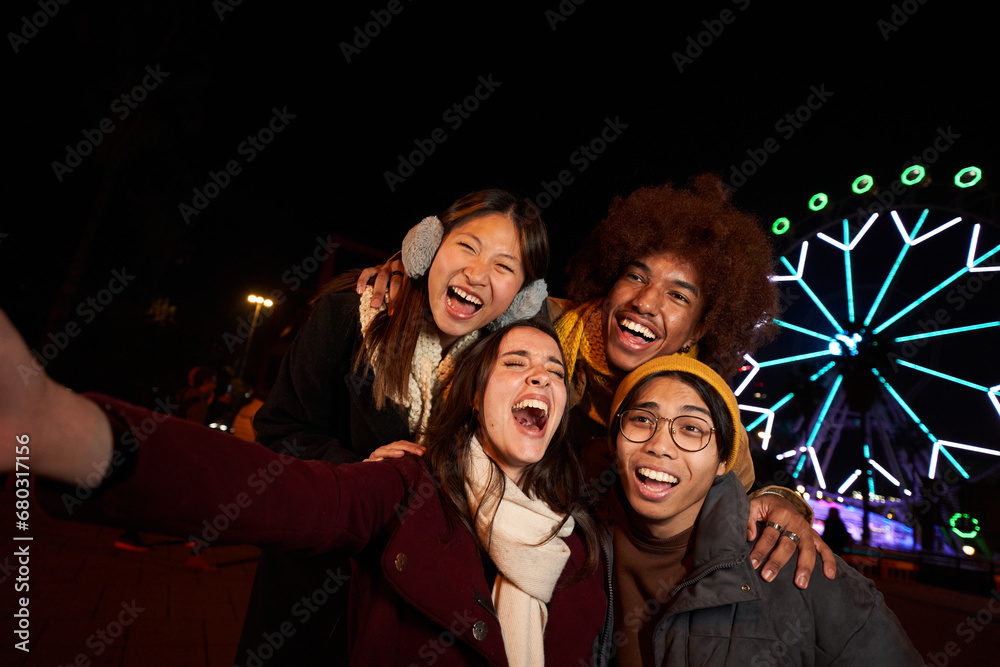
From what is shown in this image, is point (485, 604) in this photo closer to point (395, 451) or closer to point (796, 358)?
point (395, 451)

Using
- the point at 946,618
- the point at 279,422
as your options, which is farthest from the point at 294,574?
the point at 946,618

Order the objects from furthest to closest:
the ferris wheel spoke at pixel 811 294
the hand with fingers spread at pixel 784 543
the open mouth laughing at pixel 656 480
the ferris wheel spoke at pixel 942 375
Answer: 1. the ferris wheel spoke at pixel 811 294
2. the ferris wheel spoke at pixel 942 375
3. the open mouth laughing at pixel 656 480
4. the hand with fingers spread at pixel 784 543

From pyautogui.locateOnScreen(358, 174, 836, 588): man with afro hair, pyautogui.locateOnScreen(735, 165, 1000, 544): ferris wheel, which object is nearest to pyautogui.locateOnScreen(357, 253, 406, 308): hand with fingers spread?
pyautogui.locateOnScreen(358, 174, 836, 588): man with afro hair

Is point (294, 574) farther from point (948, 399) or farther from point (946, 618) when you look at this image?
point (948, 399)

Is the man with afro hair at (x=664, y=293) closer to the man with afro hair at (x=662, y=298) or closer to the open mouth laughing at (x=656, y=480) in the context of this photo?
the man with afro hair at (x=662, y=298)

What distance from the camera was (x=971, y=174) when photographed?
404 inches

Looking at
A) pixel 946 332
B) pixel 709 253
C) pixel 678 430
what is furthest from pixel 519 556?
pixel 946 332

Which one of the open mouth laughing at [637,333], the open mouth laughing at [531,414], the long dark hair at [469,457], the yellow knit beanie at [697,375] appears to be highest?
the open mouth laughing at [637,333]

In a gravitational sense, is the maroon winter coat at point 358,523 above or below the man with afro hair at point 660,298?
below

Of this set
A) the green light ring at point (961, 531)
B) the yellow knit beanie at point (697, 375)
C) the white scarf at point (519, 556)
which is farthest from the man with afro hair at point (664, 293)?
the green light ring at point (961, 531)

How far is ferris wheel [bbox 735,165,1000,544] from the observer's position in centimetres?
1066

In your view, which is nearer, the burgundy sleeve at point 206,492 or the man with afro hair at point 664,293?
the burgundy sleeve at point 206,492

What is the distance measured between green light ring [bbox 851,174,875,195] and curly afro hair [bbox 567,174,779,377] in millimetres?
10115

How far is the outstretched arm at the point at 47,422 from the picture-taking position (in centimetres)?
78
